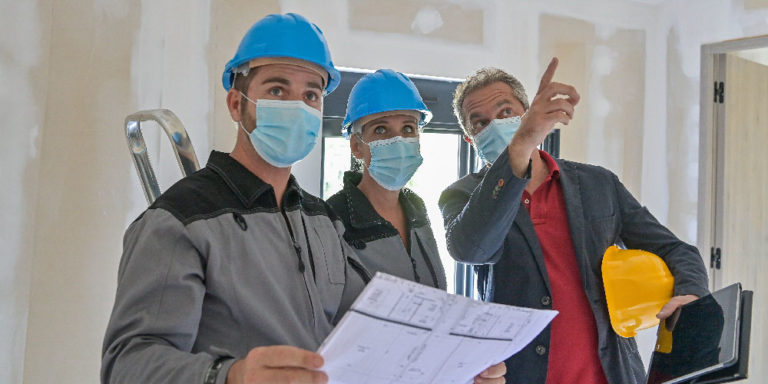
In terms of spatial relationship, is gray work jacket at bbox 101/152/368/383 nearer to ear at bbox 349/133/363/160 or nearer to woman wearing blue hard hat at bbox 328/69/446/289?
woman wearing blue hard hat at bbox 328/69/446/289

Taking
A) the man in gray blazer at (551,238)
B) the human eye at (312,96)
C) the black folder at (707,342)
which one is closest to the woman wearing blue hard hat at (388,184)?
the man in gray blazer at (551,238)

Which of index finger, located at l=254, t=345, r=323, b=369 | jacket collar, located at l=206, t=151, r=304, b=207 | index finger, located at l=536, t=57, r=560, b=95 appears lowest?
index finger, located at l=254, t=345, r=323, b=369

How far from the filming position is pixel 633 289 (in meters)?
1.42

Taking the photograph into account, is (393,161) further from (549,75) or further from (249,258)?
(249,258)

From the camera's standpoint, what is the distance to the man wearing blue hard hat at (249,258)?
0.85 m

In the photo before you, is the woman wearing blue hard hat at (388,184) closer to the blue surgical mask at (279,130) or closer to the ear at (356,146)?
the ear at (356,146)

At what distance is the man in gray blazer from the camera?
135 centimetres

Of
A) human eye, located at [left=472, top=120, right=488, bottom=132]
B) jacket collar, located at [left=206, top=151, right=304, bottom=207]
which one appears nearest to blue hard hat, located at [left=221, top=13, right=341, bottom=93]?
jacket collar, located at [left=206, top=151, right=304, bottom=207]

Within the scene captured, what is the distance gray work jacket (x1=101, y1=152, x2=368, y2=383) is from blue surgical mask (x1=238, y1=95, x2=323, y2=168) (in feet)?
0.21

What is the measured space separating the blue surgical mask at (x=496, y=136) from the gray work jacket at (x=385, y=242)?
258mm

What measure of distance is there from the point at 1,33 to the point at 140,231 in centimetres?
130

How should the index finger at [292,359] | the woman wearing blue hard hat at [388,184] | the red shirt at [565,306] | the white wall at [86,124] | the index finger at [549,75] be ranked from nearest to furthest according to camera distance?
the index finger at [292,359] → the index finger at [549,75] → the red shirt at [565,306] → the woman wearing blue hard hat at [388,184] → the white wall at [86,124]

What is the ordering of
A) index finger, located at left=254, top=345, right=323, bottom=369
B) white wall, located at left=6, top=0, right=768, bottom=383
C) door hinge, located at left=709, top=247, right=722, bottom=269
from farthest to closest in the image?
door hinge, located at left=709, top=247, right=722, bottom=269
white wall, located at left=6, top=0, right=768, bottom=383
index finger, located at left=254, top=345, right=323, bottom=369

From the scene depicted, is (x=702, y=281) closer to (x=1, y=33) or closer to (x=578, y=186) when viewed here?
(x=578, y=186)
